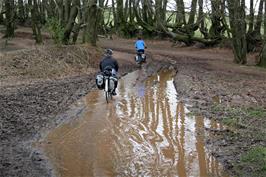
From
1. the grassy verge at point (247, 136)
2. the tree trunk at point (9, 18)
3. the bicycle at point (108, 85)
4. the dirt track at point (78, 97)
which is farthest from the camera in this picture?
the tree trunk at point (9, 18)

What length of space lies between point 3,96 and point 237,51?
61.1 feet

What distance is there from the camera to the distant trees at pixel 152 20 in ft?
98.2

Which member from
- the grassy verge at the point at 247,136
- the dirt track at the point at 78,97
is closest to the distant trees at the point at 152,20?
the dirt track at the point at 78,97

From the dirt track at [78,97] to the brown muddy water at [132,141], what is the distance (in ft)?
1.40

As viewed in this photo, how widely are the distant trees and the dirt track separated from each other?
3466 millimetres

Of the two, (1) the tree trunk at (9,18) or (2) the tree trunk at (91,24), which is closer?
(2) the tree trunk at (91,24)

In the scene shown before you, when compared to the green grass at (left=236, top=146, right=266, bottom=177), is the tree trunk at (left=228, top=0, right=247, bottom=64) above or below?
above

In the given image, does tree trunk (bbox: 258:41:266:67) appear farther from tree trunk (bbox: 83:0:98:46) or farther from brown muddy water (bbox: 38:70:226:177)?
brown muddy water (bbox: 38:70:226:177)

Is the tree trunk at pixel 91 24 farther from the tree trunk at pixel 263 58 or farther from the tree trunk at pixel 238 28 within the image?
the tree trunk at pixel 263 58

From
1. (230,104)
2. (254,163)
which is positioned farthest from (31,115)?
(254,163)

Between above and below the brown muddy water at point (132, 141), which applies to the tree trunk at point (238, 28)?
above

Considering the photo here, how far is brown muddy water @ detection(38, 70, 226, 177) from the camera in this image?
9047 millimetres

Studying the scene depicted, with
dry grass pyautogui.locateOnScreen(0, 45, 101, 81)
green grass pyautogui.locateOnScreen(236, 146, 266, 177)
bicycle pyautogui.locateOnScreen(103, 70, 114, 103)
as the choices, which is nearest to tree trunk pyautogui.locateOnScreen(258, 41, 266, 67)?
dry grass pyautogui.locateOnScreen(0, 45, 101, 81)

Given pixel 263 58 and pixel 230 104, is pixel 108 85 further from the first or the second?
pixel 263 58
